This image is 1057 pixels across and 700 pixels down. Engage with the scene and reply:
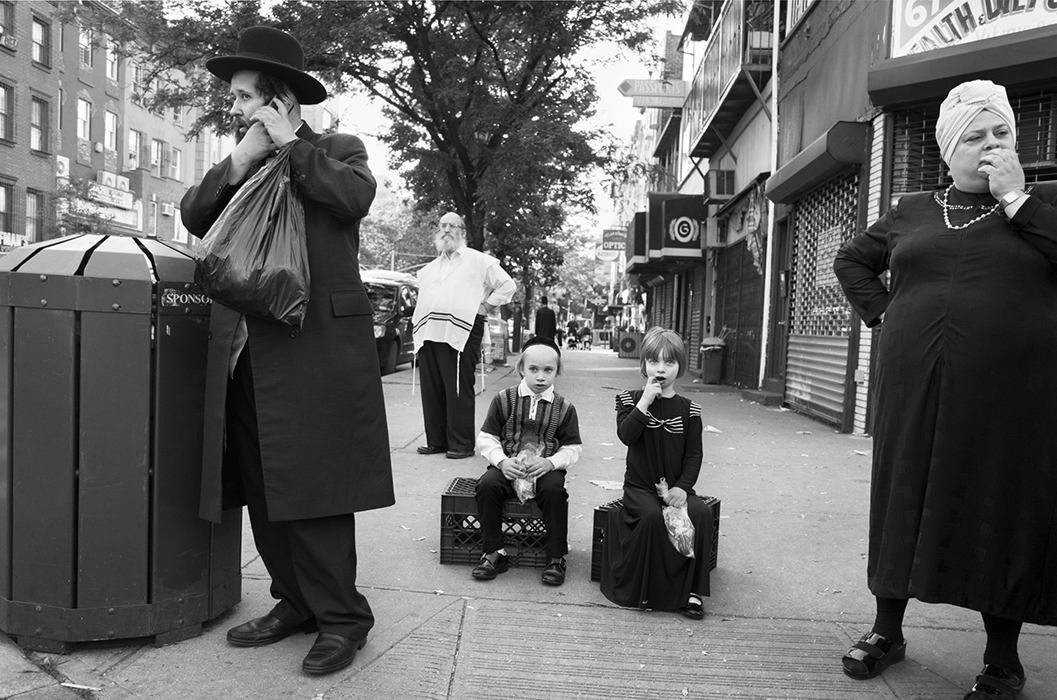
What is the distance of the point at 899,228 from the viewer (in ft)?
10.6

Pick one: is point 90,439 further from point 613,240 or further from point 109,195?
point 613,240

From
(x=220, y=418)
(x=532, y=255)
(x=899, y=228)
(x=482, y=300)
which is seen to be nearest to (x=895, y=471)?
(x=899, y=228)

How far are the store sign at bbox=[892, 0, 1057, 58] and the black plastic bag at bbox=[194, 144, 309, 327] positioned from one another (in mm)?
7497

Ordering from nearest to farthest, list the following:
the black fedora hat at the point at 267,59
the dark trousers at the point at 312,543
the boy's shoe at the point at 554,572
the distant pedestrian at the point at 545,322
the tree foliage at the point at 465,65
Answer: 1. the black fedora hat at the point at 267,59
2. the dark trousers at the point at 312,543
3. the boy's shoe at the point at 554,572
4. the tree foliage at the point at 465,65
5. the distant pedestrian at the point at 545,322

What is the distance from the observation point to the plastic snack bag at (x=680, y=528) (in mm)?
3703

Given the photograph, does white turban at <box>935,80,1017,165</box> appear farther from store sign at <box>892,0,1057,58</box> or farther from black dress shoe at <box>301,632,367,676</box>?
store sign at <box>892,0,1057,58</box>

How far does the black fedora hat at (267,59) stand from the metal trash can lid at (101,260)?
2.23ft

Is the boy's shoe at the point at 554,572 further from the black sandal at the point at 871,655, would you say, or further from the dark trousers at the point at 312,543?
the black sandal at the point at 871,655

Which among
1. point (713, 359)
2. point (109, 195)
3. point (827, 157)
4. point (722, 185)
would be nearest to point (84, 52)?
point (109, 195)

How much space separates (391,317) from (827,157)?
924 cm

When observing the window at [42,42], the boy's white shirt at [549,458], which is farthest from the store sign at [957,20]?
the window at [42,42]

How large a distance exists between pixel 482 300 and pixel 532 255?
20.4 m

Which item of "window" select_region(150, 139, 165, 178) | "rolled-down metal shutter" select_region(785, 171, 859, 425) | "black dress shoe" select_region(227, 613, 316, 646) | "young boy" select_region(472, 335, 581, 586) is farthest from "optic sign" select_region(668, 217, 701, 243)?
"window" select_region(150, 139, 165, 178)

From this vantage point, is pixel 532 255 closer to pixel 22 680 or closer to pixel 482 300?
pixel 482 300
